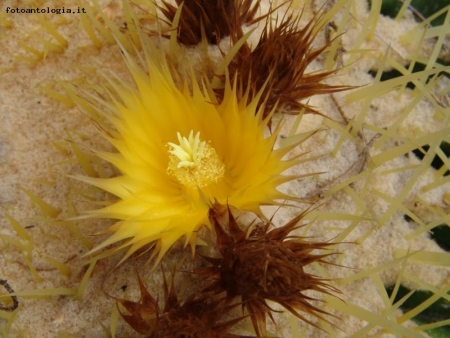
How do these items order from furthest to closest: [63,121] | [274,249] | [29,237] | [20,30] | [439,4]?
[439,4] < [20,30] < [63,121] < [29,237] < [274,249]

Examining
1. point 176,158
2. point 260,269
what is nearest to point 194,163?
point 176,158

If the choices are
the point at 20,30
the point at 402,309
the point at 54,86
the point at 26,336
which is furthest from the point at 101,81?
the point at 402,309

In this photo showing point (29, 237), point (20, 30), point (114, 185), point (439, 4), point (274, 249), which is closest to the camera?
point (274, 249)

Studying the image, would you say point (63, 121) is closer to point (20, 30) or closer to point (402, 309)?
point (20, 30)

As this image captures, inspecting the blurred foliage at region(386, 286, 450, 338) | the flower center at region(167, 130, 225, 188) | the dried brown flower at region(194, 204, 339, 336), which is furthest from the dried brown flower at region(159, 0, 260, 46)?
the blurred foliage at region(386, 286, 450, 338)

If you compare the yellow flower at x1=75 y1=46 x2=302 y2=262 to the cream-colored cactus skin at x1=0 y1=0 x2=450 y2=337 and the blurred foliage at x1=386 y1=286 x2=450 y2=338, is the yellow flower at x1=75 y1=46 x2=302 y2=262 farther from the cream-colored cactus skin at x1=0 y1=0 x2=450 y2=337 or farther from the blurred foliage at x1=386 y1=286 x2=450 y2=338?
the blurred foliage at x1=386 y1=286 x2=450 y2=338

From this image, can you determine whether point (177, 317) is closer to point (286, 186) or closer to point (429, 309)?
point (286, 186)
